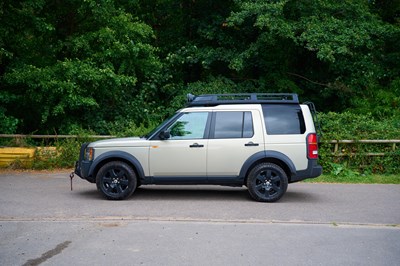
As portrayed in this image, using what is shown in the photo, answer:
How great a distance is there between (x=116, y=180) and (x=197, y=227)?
2777mm

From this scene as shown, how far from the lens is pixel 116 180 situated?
32.8 feet

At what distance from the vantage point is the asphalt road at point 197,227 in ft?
20.7

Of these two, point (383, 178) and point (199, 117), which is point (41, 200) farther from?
point (383, 178)

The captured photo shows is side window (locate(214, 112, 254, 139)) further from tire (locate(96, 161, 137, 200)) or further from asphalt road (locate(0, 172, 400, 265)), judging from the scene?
tire (locate(96, 161, 137, 200))

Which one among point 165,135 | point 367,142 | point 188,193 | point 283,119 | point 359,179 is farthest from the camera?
point 367,142

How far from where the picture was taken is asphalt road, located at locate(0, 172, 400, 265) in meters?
6.30

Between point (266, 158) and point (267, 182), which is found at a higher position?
point (266, 158)

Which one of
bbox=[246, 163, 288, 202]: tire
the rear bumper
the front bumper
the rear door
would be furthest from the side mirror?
the rear bumper

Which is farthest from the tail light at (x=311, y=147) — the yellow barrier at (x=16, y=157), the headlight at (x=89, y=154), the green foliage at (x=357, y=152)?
the yellow barrier at (x=16, y=157)

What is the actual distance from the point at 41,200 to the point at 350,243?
19.8 ft

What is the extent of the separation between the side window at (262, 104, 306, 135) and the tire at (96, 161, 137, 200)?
2907 mm

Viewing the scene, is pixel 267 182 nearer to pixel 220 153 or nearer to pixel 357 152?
pixel 220 153

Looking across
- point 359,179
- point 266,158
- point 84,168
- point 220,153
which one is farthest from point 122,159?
point 359,179

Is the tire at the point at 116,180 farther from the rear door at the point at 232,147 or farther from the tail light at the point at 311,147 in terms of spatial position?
the tail light at the point at 311,147
